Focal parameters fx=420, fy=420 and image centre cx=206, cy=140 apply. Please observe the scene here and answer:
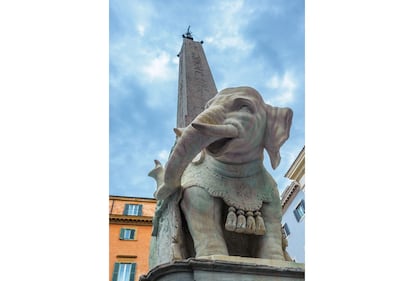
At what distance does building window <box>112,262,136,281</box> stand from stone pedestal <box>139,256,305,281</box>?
56.9 feet

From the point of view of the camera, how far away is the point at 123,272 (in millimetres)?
18609

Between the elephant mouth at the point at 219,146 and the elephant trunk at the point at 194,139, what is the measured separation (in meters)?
0.06

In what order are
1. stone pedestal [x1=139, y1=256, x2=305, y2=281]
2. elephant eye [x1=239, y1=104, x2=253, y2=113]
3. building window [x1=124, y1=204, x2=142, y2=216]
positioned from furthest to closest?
1. building window [x1=124, y1=204, x2=142, y2=216]
2. elephant eye [x1=239, y1=104, x2=253, y2=113]
3. stone pedestal [x1=139, y1=256, x2=305, y2=281]

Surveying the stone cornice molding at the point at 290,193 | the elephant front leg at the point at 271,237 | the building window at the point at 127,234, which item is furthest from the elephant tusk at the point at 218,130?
the building window at the point at 127,234

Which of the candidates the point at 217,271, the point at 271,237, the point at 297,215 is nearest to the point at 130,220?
the point at 297,215

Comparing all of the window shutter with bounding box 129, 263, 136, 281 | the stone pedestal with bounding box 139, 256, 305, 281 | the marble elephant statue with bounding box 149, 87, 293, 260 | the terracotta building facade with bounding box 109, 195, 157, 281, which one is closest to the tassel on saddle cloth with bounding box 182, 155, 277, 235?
the marble elephant statue with bounding box 149, 87, 293, 260

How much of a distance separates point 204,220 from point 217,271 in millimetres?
593

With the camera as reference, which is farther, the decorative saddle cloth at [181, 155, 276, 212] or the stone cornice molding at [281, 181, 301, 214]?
the stone cornice molding at [281, 181, 301, 214]

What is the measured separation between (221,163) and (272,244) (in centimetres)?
64

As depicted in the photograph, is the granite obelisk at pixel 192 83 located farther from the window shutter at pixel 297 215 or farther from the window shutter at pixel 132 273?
the window shutter at pixel 297 215

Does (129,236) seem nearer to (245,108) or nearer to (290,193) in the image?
(290,193)

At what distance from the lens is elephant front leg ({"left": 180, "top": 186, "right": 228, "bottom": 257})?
2600mm

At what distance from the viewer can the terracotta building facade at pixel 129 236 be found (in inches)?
736

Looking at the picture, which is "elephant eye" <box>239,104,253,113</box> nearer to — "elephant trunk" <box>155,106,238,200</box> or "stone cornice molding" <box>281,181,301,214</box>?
"elephant trunk" <box>155,106,238,200</box>
